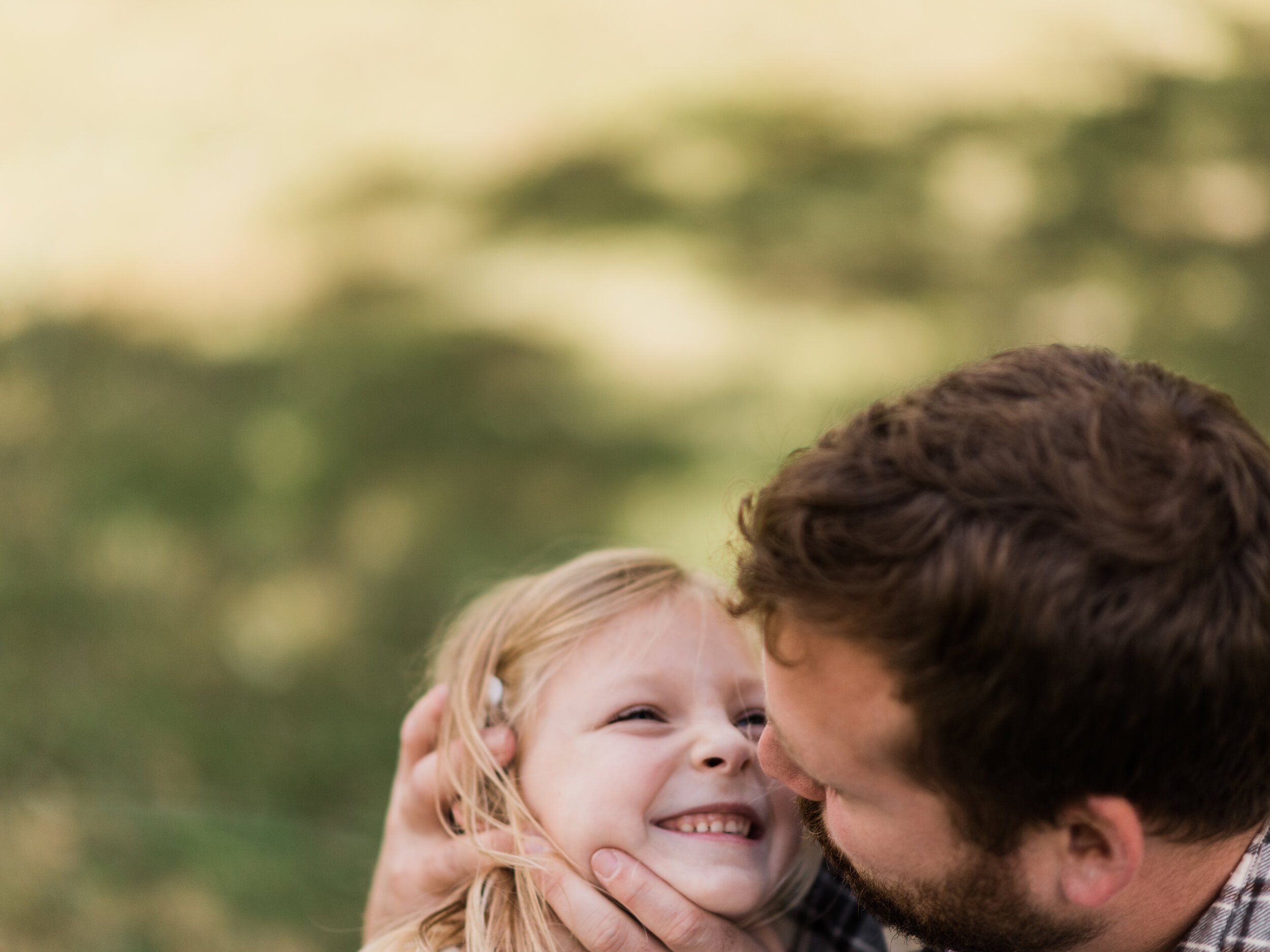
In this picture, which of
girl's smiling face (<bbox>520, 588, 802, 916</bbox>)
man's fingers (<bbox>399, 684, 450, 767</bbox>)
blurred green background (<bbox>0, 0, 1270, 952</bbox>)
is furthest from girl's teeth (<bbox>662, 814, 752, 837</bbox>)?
blurred green background (<bbox>0, 0, 1270, 952</bbox>)

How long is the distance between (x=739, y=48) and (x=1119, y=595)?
643cm

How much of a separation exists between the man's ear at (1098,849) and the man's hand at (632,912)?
728 millimetres

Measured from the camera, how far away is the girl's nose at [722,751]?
2605 millimetres

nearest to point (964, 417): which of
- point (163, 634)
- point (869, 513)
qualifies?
point (869, 513)

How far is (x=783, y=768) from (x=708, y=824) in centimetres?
36

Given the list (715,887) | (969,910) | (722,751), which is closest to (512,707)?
(722,751)

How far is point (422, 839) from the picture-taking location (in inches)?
115

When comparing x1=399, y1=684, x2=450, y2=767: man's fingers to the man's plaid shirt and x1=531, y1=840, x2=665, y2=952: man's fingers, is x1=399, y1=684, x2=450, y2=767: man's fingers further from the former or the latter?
the man's plaid shirt

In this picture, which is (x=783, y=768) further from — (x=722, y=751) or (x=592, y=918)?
(x=592, y=918)

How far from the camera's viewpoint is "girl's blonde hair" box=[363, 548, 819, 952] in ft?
8.53

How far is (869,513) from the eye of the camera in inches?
76.6

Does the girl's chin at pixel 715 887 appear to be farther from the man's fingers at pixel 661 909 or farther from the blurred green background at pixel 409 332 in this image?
the blurred green background at pixel 409 332

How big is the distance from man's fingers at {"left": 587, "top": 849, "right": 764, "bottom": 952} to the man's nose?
344 millimetres

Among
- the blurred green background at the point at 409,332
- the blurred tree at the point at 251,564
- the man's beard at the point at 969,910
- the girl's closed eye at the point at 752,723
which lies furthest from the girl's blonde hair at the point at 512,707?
the blurred tree at the point at 251,564
